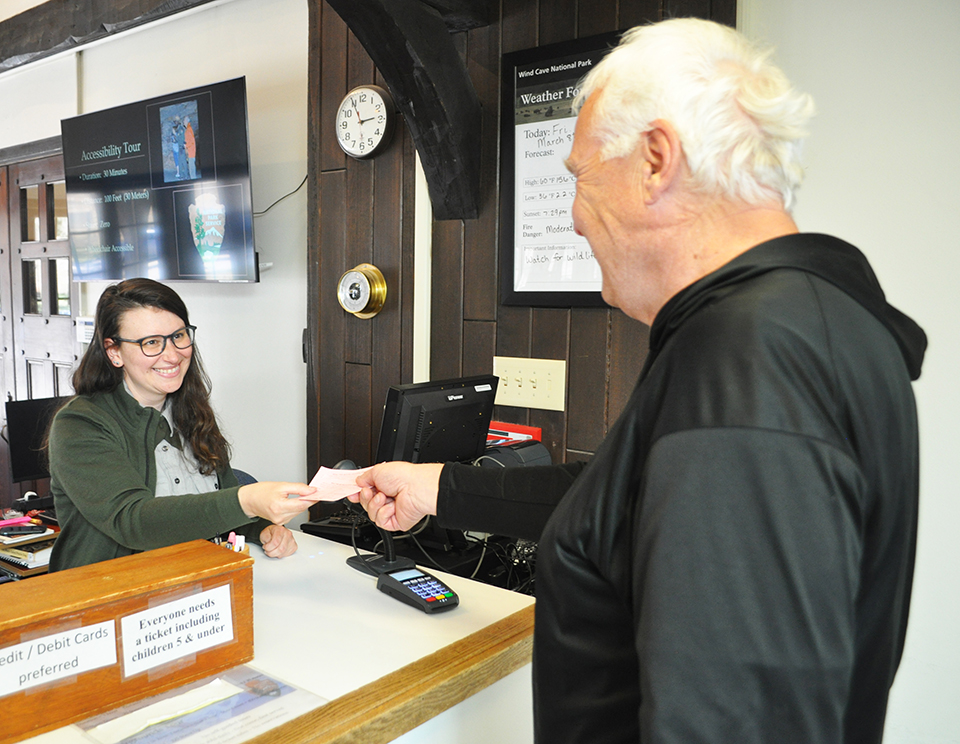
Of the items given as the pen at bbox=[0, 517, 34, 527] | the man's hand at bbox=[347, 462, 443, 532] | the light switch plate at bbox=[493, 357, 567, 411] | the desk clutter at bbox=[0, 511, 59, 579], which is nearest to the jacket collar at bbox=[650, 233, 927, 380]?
the man's hand at bbox=[347, 462, 443, 532]

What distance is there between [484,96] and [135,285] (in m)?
1.18

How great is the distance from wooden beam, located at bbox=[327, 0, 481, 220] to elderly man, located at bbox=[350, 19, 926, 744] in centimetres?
140

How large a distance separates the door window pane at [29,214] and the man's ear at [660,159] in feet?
15.6

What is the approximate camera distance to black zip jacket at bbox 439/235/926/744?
61 cm

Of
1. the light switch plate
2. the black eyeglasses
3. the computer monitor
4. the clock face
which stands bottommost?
the computer monitor

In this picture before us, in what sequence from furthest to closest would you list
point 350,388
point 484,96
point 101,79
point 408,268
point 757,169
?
1. point 101,79
2. point 350,388
3. point 408,268
4. point 484,96
5. point 757,169

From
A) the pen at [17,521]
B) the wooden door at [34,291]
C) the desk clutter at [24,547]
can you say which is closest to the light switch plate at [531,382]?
the desk clutter at [24,547]

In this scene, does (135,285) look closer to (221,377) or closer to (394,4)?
(394,4)

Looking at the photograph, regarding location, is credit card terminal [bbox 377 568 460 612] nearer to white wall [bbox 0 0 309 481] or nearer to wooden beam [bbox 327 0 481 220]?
wooden beam [bbox 327 0 481 220]

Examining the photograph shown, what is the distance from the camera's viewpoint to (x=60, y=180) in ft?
14.5

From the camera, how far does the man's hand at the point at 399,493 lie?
1.42 metres

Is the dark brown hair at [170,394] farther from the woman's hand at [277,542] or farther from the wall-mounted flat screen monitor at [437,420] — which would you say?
the wall-mounted flat screen monitor at [437,420]

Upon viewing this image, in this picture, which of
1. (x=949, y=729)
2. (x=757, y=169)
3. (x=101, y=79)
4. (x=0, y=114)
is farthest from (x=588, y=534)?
(x=0, y=114)

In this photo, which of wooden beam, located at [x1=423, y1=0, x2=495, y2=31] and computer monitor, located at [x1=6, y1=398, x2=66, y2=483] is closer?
wooden beam, located at [x1=423, y1=0, x2=495, y2=31]
